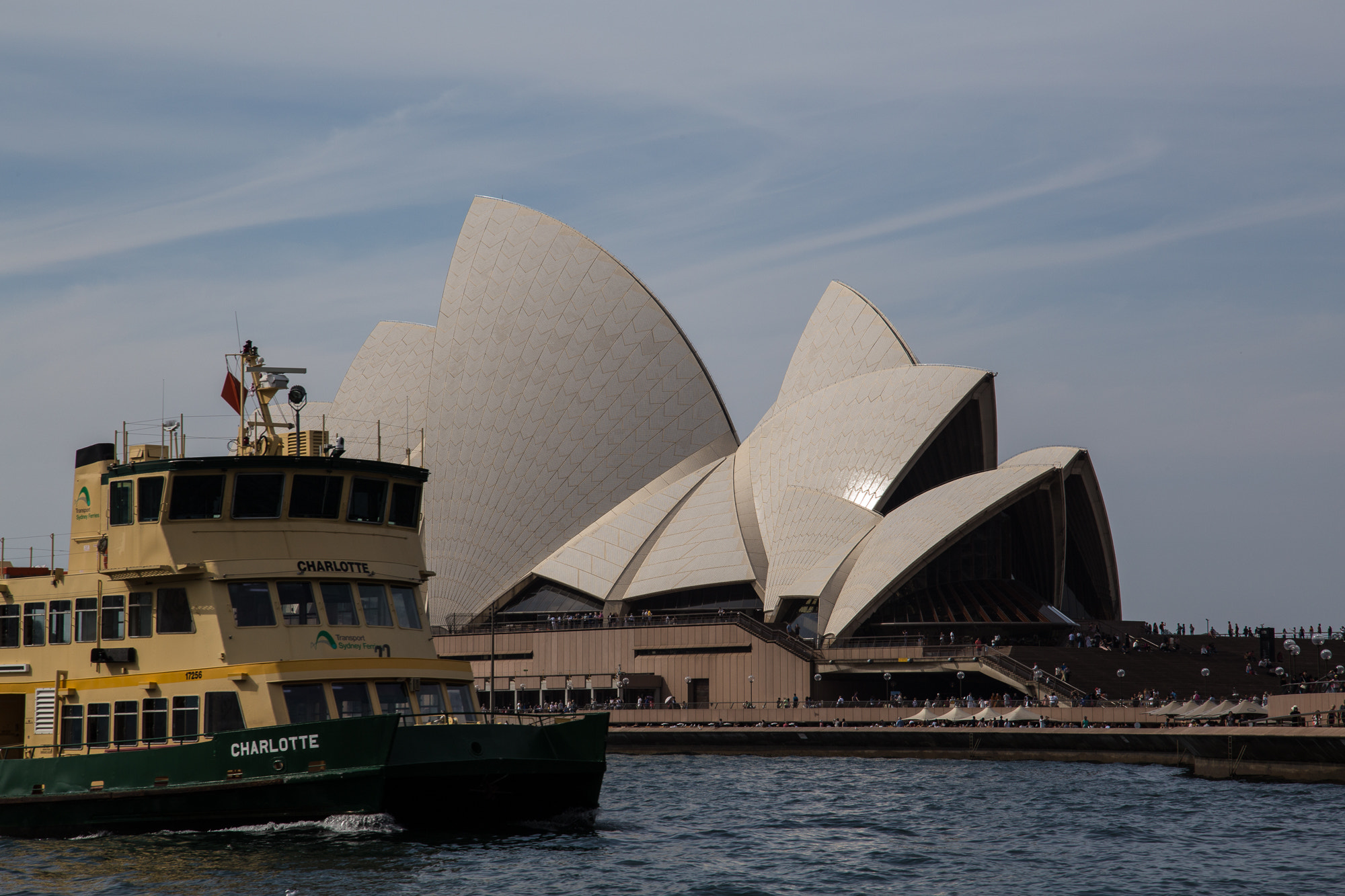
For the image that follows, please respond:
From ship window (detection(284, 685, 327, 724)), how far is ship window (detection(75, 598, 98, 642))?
14.7ft

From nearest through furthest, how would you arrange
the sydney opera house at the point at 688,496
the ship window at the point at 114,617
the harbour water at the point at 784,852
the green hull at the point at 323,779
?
the harbour water at the point at 784,852 < the green hull at the point at 323,779 < the ship window at the point at 114,617 < the sydney opera house at the point at 688,496

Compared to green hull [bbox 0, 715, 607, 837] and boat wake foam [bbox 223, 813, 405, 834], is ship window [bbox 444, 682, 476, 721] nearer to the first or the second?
green hull [bbox 0, 715, 607, 837]

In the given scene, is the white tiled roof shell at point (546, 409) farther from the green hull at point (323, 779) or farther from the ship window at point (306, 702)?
the ship window at point (306, 702)

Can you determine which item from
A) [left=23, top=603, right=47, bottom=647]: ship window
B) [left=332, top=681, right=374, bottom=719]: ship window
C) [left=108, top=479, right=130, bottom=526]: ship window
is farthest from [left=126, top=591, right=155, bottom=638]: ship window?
[left=332, top=681, right=374, bottom=719]: ship window

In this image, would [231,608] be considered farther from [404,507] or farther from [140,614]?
[404,507]

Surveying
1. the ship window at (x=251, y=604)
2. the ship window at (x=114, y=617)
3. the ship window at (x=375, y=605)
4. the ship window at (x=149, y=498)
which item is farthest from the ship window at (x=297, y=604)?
the ship window at (x=114, y=617)

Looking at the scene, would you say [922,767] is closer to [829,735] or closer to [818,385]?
[829,735]

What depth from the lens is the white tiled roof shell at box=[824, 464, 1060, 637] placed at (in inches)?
2183

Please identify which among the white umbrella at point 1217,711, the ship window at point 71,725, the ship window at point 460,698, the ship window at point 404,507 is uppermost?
the ship window at point 404,507

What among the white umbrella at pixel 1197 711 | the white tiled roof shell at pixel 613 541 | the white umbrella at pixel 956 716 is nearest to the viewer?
the white umbrella at pixel 1197 711

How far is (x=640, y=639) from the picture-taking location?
197ft

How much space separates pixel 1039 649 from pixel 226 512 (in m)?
35.8

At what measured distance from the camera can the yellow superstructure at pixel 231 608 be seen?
22859mm

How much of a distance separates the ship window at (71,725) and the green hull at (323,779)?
752 millimetres
